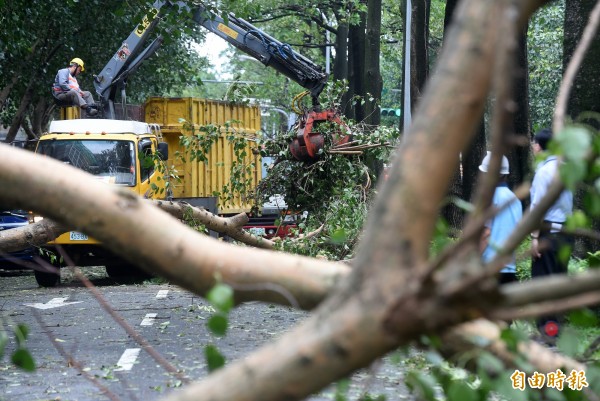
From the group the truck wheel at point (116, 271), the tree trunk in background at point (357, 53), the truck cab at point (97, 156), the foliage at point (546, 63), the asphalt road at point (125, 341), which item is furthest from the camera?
the foliage at point (546, 63)

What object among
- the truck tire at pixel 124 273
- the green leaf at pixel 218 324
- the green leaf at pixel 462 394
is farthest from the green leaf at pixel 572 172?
the truck tire at pixel 124 273

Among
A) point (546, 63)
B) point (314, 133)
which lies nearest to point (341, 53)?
point (546, 63)

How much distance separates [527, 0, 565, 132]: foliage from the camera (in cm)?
3475

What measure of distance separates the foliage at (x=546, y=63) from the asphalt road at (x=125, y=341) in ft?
76.2

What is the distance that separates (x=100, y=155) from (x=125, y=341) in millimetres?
7716

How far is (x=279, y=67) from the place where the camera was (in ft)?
59.6

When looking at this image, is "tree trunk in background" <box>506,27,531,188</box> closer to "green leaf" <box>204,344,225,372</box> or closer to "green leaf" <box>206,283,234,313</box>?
"green leaf" <box>204,344,225,372</box>

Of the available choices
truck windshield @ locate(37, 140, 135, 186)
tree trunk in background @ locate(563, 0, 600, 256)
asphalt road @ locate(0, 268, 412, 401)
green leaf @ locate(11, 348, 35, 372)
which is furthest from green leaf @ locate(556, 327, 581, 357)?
truck windshield @ locate(37, 140, 135, 186)

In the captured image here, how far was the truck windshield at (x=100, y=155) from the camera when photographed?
16531 mm

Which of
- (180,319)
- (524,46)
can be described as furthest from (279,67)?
(180,319)

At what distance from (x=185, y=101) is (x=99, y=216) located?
17309 millimetres

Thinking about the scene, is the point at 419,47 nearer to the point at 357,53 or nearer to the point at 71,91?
the point at 71,91

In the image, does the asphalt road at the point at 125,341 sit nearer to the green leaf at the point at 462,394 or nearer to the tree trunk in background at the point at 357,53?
the green leaf at the point at 462,394

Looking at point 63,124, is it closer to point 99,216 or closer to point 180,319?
point 180,319
